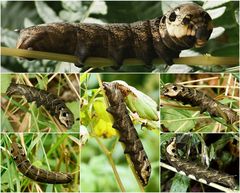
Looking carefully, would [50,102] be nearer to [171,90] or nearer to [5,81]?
[5,81]

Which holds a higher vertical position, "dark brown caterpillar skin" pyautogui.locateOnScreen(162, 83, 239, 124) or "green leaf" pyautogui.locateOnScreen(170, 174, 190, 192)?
"dark brown caterpillar skin" pyautogui.locateOnScreen(162, 83, 239, 124)

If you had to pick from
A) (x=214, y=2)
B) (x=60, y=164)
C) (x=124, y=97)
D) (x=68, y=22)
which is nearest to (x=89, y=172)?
(x=60, y=164)

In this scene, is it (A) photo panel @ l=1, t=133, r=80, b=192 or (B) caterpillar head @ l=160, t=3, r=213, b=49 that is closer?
(B) caterpillar head @ l=160, t=3, r=213, b=49

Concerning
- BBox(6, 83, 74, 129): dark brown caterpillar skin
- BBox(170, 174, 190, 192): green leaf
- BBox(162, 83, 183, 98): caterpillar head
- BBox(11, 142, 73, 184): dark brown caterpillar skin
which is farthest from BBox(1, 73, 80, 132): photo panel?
BBox(170, 174, 190, 192): green leaf

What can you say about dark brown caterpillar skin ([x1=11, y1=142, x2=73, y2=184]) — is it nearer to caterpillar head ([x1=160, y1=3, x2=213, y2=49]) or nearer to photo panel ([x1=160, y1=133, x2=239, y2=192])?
photo panel ([x1=160, y1=133, x2=239, y2=192])

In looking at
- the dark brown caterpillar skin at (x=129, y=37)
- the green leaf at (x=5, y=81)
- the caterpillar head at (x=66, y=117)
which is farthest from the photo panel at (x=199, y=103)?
the green leaf at (x=5, y=81)

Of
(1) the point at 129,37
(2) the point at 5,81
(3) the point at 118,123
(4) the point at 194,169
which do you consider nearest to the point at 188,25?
(1) the point at 129,37

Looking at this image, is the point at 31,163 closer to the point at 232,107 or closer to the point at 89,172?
the point at 89,172
